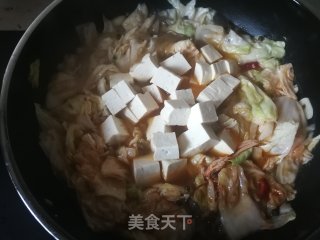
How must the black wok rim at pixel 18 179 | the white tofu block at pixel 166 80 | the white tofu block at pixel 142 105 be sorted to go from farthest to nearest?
the white tofu block at pixel 166 80, the white tofu block at pixel 142 105, the black wok rim at pixel 18 179

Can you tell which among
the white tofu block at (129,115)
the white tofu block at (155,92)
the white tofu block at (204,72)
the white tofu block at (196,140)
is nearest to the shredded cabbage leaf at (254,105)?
the white tofu block at (204,72)

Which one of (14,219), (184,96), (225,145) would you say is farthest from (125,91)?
(14,219)

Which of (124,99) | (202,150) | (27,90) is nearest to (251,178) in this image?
(202,150)

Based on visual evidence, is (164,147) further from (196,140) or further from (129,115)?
(129,115)

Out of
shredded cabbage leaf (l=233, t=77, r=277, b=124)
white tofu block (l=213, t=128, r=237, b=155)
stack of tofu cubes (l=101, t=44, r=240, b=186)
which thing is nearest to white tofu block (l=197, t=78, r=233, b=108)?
stack of tofu cubes (l=101, t=44, r=240, b=186)

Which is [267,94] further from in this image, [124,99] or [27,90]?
[27,90]

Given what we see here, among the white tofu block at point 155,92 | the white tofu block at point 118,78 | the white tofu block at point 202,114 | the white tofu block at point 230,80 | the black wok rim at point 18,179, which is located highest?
the white tofu block at point 230,80

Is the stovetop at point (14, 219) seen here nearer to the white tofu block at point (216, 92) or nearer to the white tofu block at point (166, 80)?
the white tofu block at point (166, 80)
